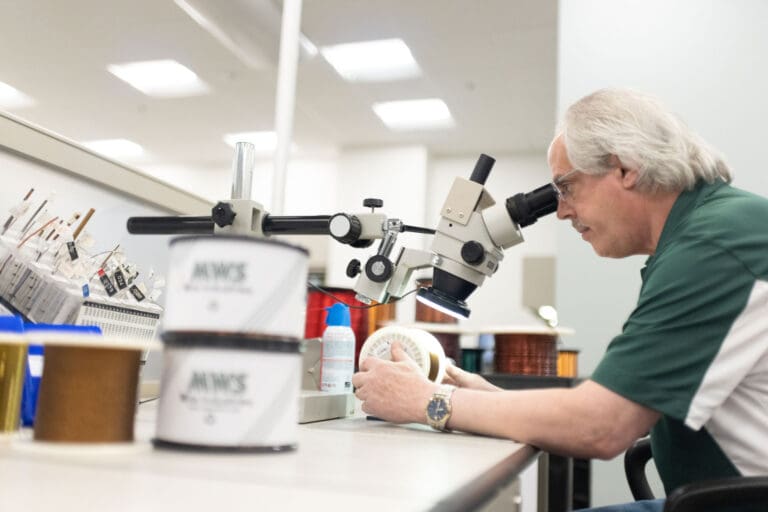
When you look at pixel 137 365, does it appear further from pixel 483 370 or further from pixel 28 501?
pixel 483 370

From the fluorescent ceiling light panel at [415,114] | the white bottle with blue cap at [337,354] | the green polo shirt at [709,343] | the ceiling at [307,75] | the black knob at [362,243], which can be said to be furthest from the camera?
the fluorescent ceiling light panel at [415,114]

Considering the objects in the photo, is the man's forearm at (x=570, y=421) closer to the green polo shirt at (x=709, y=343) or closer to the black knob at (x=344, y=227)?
the green polo shirt at (x=709, y=343)

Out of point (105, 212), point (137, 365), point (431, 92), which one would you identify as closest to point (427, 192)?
point (431, 92)

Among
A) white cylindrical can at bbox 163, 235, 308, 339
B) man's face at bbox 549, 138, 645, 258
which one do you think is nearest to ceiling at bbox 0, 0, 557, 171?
man's face at bbox 549, 138, 645, 258

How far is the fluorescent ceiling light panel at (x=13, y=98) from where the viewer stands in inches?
243

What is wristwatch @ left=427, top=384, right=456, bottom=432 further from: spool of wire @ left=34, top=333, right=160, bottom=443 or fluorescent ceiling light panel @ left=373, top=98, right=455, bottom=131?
fluorescent ceiling light panel @ left=373, top=98, right=455, bottom=131

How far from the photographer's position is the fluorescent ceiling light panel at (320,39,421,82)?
504 cm

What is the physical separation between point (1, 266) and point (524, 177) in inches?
242

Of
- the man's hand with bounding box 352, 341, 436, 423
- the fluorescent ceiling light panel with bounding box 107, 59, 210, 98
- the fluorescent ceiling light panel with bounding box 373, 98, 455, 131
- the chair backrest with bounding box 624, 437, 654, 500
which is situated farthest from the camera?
the fluorescent ceiling light panel with bounding box 373, 98, 455, 131

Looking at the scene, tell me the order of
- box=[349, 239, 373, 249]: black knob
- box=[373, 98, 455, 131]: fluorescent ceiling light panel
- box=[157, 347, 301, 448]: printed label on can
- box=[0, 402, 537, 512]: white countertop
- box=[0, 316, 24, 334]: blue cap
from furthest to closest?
box=[373, 98, 455, 131]: fluorescent ceiling light panel < box=[349, 239, 373, 249]: black knob < box=[0, 316, 24, 334]: blue cap < box=[157, 347, 301, 448]: printed label on can < box=[0, 402, 537, 512]: white countertop

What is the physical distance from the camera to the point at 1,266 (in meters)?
1.14

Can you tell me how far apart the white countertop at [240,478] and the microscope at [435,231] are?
15.8 inches

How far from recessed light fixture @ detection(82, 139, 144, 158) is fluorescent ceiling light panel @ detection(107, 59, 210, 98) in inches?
60.0

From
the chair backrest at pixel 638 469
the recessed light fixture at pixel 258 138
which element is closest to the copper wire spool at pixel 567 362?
the chair backrest at pixel 638 469
